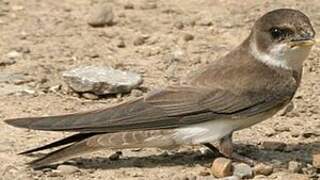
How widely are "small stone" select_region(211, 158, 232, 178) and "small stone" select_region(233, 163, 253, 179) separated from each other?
0.05 metres

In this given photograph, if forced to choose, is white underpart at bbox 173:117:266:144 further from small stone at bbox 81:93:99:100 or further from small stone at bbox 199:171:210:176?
small stone at bbox 81:93:99:100

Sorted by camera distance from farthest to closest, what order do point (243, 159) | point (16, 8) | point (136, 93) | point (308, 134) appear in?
point (16, 8) < point (136, 93) < point (308, 134) < point (243, 159)

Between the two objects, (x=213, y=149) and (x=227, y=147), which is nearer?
(x=227, y=147)

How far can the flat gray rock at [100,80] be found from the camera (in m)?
7.74

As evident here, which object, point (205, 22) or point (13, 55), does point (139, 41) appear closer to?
point (205, 22)

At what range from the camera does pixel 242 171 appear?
656cm

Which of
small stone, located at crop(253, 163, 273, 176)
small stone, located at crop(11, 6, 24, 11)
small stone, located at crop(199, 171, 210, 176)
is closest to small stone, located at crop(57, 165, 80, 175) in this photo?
small stone, located at crop(199, 171, 210, 176)

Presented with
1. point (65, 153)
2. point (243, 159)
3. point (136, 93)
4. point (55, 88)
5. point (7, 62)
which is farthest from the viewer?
point (7, 62)

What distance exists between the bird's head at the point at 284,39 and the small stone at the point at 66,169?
1.28 m

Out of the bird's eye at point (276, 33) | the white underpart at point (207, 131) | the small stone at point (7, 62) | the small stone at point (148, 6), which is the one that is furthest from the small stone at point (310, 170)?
the small stone at point (148, 6)

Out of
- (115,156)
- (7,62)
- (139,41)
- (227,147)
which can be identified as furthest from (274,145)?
(7,62)

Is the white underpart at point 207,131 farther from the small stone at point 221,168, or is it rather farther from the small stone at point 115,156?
the small stone at point 115,156

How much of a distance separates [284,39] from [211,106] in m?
0.58

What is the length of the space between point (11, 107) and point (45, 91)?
448 millimetres
